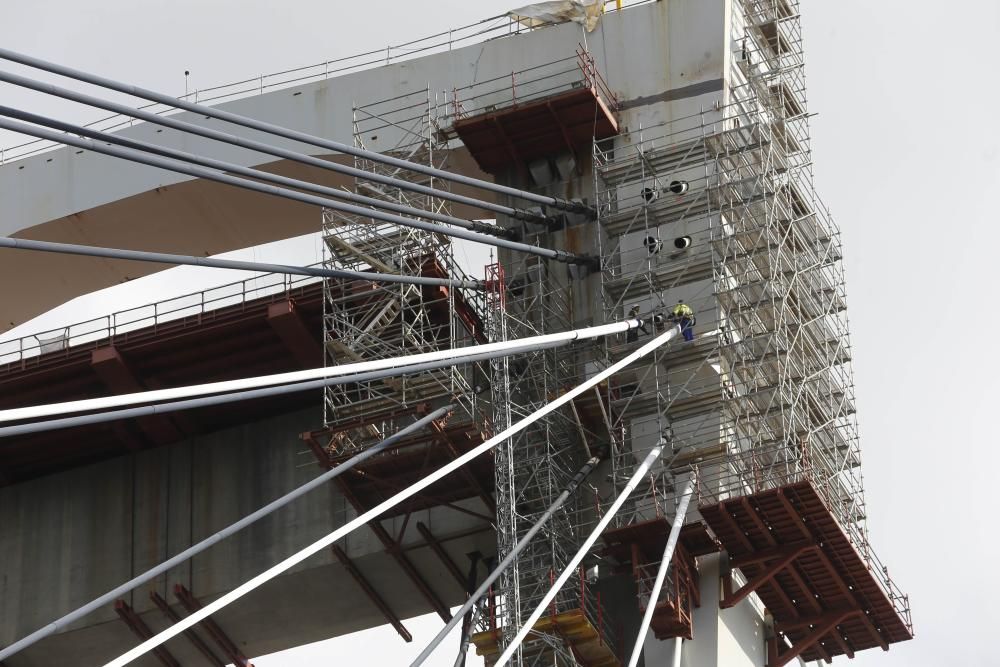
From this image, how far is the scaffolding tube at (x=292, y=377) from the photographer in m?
26.3

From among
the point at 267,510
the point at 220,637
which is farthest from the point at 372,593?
the point at 267,510

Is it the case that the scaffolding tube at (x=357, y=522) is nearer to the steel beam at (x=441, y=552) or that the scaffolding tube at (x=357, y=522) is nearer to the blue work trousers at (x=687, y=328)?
the blue work trousers at (x=687, y=328)

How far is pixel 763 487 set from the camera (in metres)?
41.5

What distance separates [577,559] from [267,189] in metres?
8.22

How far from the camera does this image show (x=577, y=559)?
37.0 meters

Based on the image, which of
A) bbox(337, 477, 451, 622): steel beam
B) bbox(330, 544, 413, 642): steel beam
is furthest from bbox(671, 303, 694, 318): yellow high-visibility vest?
bbox(330, 544, 413, 642): steel beam

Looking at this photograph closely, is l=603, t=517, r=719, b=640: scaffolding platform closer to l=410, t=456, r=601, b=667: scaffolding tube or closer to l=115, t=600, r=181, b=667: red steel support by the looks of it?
l=410, t=456, r=601, b=667: scaffolding tube

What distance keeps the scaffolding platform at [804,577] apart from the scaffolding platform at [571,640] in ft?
9.45

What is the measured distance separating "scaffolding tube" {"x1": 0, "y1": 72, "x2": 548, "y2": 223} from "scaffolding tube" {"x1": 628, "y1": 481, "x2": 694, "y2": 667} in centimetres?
686

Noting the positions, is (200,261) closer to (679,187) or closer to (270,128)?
(270,128)

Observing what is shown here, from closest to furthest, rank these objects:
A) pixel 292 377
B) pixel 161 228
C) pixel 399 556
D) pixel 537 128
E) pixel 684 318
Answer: pixel 292 377, pixel 684 318, pixel 399 556, pixel 537 128, pixel 161 228

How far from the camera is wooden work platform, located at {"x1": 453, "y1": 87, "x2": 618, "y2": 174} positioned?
45469mm

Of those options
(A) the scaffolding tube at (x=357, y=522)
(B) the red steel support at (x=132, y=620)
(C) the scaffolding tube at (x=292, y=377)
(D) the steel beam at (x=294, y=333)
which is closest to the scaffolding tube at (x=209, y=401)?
(C) the scaffolding tube at (x=292, y=377)

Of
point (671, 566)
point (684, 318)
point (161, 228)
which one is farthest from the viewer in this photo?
point (161, 228)
